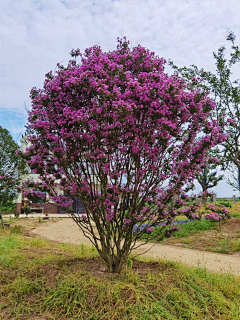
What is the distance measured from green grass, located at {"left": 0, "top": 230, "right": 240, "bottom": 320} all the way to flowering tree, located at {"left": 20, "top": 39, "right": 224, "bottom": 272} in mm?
581

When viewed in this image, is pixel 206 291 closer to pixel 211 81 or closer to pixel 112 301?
pixel 112 301

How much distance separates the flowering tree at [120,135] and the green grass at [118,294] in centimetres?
58

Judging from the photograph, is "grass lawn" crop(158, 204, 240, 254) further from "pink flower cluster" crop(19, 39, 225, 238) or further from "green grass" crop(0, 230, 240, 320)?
"pink flower cluster" crop(19, 39, 225, 238)

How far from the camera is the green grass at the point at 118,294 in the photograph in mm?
3381

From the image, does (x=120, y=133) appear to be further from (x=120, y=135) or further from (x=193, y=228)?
(x=193, y=228)

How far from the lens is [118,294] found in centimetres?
357

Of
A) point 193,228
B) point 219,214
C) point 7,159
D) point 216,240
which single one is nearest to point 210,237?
point 216,240

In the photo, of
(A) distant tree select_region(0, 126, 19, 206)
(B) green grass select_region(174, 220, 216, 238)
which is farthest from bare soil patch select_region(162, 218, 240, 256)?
(A) distant tree select_region(0, 126, 19, 206)

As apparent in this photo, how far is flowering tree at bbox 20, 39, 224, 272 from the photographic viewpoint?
392cm

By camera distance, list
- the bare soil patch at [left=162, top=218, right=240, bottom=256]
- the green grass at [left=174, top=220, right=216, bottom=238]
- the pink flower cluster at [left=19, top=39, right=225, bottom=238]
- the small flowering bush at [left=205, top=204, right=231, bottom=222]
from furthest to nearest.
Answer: the green grass at [left=174, top=220, right=216, bottom=238] → the bare soil patch at [left=162, top=218, right=240, bottom=256] → the small flowering bush at [left=205, top=204, right=231, bottom=222] → the pink flower cluster at [left=19, top=39, right=225, bottom=238]

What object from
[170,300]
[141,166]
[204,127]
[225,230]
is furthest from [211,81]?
[170,300]

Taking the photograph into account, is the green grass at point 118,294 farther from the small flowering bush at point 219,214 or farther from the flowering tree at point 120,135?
the small flowering bush at point 219,214

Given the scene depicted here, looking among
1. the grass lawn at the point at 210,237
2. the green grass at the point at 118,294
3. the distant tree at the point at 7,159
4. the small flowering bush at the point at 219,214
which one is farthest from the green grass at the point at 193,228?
the distant tree at the point at 7,159

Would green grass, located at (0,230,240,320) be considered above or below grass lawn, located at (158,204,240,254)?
below
